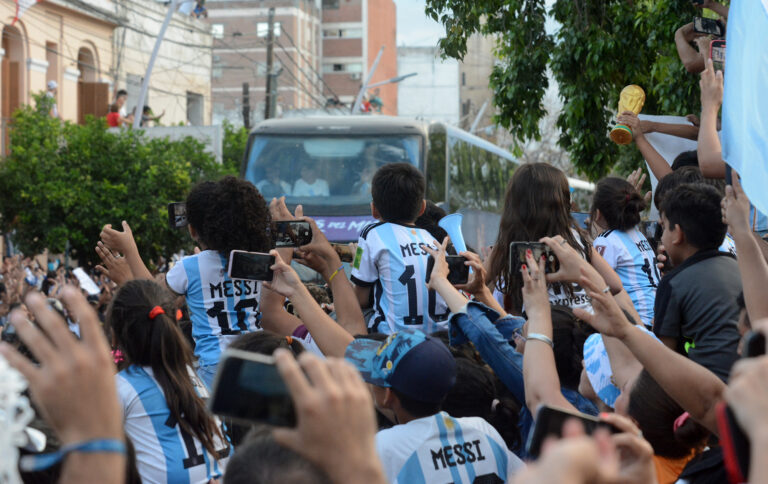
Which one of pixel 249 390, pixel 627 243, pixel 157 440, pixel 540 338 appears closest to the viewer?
pixel 249 390

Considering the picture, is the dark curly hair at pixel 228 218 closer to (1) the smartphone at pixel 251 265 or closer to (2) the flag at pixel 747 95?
(1) the smartphone at pixel 251 265

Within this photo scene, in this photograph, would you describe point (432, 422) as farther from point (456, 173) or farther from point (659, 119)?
point (456, 173)

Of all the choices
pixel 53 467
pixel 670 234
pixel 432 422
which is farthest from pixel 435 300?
pixel 53 467

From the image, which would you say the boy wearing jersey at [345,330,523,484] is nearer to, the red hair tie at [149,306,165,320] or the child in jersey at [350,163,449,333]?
the red hair tie at [149,306,165,320]

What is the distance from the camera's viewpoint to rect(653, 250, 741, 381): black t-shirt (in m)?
3.81

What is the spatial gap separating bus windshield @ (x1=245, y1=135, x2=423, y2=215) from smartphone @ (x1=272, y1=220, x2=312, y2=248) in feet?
31.8

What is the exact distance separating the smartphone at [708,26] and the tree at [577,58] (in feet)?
9.36

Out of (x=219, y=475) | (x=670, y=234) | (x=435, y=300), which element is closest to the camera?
(x=219, y=475)

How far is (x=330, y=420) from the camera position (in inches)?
63.3

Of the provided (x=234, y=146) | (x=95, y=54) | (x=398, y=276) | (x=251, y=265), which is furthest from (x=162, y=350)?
(x=234, y=146)

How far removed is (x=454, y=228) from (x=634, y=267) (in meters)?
1.12

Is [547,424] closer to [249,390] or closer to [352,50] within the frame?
[249,390]

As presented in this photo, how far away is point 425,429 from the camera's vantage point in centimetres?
309

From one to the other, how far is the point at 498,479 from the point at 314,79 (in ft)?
205
